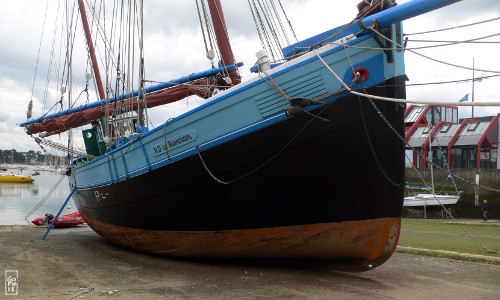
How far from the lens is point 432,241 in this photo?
10.4 m

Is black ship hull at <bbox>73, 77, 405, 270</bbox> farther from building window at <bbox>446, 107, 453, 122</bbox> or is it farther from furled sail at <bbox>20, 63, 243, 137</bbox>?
building window at <bbox>446, 107, 453, 122</bbox>

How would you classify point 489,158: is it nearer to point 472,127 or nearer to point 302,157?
point 472,127

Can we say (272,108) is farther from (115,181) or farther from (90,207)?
(90,207)

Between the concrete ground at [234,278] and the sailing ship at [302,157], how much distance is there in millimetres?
390

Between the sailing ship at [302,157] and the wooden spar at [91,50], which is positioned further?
the wooden spar at [91,50]

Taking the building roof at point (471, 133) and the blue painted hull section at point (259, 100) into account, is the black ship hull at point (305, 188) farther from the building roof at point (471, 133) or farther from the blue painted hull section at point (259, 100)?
the building roof at point (471, 133)

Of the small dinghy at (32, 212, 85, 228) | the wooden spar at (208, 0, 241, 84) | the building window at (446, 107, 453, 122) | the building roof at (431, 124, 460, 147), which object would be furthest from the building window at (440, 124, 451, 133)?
the wooden spar at (208, 0, 241, 84)

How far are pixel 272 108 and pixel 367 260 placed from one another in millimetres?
2640

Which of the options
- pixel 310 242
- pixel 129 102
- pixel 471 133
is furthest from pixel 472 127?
pixel 310 242

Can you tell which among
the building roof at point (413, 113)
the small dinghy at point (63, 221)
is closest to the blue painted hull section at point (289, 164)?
the small dinghy at point (63, 221)

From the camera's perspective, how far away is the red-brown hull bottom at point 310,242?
242 inches

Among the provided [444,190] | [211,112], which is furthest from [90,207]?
[444,190]

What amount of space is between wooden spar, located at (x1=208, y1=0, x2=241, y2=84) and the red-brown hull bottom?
14.9ft

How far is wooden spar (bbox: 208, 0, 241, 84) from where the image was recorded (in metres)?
9.69
